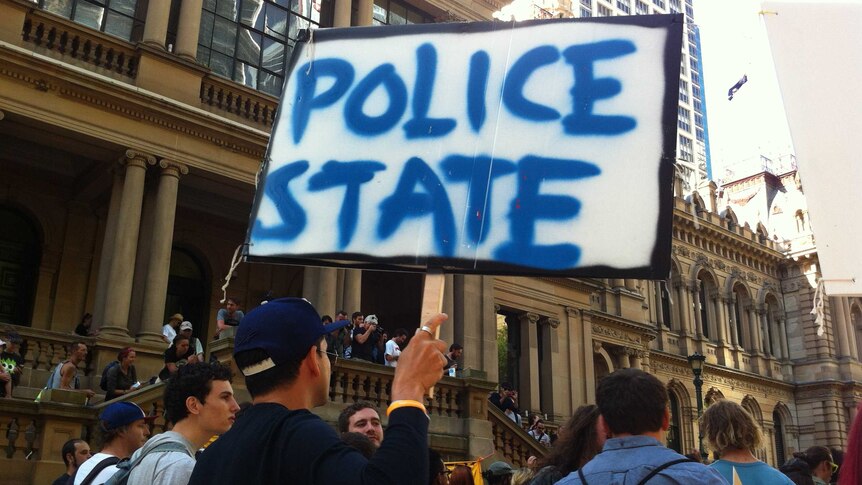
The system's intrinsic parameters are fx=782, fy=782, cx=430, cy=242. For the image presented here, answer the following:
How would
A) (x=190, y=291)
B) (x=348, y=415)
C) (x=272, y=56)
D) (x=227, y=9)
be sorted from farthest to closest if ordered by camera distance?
1. (x=190, y=291)
2. (x=272, y=56)
3. (x=227, y=9)
4. (x=348, y=415)

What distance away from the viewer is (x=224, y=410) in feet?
13.5

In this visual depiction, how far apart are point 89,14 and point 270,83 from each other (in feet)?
14.0

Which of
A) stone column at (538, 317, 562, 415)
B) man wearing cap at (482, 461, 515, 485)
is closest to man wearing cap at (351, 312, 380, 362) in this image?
man wearing cap at (482, 461, 515, 485)

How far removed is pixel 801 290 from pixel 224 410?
4554 cm

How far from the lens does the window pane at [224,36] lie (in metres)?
18.2

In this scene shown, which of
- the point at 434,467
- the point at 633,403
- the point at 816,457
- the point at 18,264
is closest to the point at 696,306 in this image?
the point at 18,264

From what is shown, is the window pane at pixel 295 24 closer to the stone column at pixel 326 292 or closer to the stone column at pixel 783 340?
the stone column at pixel 326 292

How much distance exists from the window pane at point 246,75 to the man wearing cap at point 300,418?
16.6 m

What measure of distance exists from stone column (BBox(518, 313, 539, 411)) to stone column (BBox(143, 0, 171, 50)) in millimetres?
14977

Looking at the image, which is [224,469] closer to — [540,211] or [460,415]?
[540,211]

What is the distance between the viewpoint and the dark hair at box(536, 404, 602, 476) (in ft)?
13.2

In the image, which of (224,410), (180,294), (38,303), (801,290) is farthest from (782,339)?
(224,410)

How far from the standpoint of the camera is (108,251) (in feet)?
49.5

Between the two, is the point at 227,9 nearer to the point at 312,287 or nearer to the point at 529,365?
the point at 312,287
